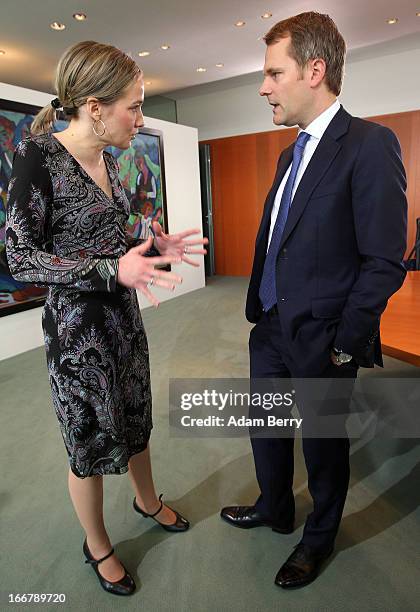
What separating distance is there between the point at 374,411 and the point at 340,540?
1177mm

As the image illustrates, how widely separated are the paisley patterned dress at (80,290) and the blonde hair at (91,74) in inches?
5.4

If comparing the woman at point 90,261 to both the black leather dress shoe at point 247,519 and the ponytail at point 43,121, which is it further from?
the black leather dress shoe at point 247,519

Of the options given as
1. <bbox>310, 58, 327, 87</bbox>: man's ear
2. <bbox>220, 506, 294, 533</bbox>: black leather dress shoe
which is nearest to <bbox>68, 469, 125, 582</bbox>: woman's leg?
<bbox>220, 506, 294, 533</bbox>: black leather dress shoe

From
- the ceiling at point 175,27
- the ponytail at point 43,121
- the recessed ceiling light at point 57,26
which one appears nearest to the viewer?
the ponytail at point 43,121

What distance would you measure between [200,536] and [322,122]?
1604 millimetres

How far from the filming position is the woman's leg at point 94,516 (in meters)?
1.50

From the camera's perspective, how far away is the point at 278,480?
172cm

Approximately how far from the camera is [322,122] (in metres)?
1.38

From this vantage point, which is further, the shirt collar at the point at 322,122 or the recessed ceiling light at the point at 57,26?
the recessed ceiling light at the point at 57,26

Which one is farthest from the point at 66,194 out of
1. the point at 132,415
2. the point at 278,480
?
the point at 278,480

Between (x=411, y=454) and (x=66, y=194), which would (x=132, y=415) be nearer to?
(x=66, y=194)

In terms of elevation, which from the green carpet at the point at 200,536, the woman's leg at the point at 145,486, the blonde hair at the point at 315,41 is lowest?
the green carpet at the point at 200,536

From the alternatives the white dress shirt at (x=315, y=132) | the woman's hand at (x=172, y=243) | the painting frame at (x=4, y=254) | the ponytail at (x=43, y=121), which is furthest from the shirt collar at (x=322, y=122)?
the painting frame at (x=4, y=254)

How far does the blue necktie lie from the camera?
1443 mm
